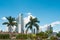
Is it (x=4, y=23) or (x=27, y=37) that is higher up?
(x=4, y=23)

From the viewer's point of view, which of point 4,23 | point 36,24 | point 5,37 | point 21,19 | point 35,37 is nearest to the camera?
point 35,37

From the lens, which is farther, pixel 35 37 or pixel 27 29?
pixel 27 29

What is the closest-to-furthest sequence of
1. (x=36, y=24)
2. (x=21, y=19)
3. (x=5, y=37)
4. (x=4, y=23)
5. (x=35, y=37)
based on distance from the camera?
(x=35, y=37) < (x=5, y=37) < (x=36, y=24) < (x=4, y=23) < (x=21, y=19)

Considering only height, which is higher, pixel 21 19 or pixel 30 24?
pixel 21 19

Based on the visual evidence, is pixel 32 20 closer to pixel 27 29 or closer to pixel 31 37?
pixel 27 29

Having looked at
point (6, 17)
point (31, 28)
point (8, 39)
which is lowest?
Result: point (8, 39)

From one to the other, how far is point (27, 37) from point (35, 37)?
4.06 meters

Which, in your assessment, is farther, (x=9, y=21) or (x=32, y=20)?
(x=9, y=21)

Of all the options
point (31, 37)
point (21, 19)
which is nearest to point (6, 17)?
point (31, 37)

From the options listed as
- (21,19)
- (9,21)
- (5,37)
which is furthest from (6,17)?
(21,19)

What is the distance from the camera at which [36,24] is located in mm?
67125

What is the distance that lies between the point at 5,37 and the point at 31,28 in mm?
13378

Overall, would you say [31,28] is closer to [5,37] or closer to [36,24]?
[36,24]

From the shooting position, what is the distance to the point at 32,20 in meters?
68.0
